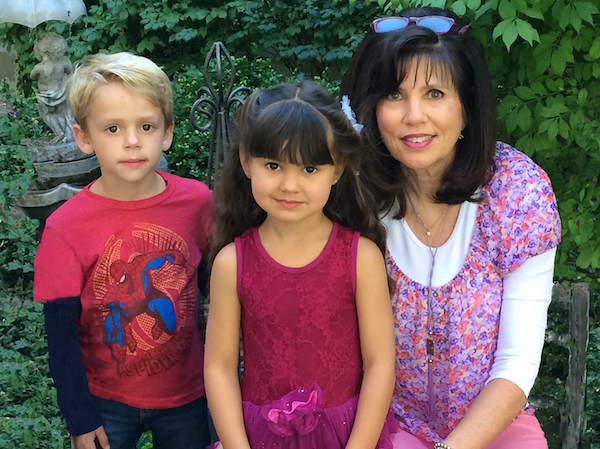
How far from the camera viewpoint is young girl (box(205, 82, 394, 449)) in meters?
1.52

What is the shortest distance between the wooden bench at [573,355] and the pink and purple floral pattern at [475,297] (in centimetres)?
36

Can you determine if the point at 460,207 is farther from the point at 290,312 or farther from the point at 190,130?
the point at 190,130

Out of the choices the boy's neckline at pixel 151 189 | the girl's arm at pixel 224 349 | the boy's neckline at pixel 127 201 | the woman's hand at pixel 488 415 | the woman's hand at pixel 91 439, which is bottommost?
the woman's hand at pixel 91 439

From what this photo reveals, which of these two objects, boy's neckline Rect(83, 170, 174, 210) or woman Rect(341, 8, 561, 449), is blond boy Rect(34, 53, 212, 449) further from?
woman Rect(341, 8, 561, 449)

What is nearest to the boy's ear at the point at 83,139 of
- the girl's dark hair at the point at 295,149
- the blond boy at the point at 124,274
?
the blond boy at the point at 124,274

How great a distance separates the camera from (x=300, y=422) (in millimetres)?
1519

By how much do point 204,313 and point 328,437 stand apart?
2.14 feet

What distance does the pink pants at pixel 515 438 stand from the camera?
70.9 inches

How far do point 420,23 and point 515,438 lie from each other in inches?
46.8

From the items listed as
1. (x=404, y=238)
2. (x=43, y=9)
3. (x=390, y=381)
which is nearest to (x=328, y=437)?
(x=390, y=381)

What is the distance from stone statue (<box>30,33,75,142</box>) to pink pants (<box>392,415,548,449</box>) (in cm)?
445

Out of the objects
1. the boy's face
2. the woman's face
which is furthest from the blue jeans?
the woman's face

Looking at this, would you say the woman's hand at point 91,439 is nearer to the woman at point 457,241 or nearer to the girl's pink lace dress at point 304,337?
the girl's pink lace dress at point 304,337

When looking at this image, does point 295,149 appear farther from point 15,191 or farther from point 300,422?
point 15,191
